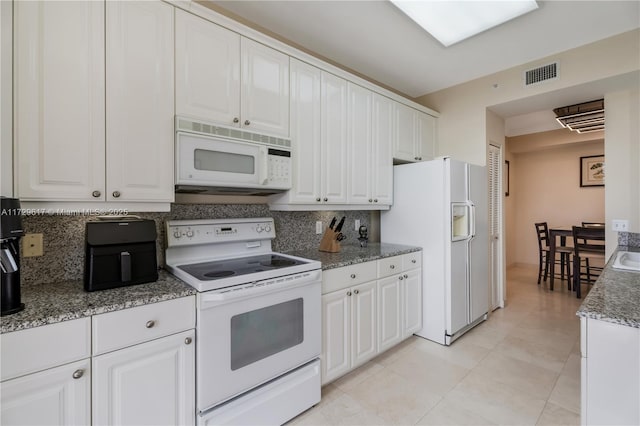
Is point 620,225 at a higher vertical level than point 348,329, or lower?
higher

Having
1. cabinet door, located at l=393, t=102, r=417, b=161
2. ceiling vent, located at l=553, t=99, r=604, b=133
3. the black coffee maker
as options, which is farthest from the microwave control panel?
ceiling vent, located at l=553, t=99, r=604, b=133

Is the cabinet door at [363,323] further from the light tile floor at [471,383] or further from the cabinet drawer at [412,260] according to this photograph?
the cabinet drawer at [412,260]

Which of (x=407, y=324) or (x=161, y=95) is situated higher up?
(x=161, y=95)

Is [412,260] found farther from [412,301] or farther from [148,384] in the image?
[148,384]

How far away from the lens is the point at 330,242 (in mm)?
2619

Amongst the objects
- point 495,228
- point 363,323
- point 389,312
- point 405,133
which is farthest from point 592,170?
point 363,323

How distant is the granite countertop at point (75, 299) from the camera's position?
1104 millimetres

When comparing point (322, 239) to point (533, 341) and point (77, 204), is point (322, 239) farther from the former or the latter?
point (533, 341)

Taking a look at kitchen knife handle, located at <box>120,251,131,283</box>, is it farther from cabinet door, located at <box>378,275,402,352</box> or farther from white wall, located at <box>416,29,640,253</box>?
white wall, located at <box>416,29,640,253</box>

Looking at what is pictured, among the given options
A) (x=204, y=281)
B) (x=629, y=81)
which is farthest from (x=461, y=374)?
(x=629, y=81)

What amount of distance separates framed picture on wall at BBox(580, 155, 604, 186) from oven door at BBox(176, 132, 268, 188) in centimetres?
622

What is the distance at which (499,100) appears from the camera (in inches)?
125

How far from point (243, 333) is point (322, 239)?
124cm

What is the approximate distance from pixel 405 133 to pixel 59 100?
2.79 m
